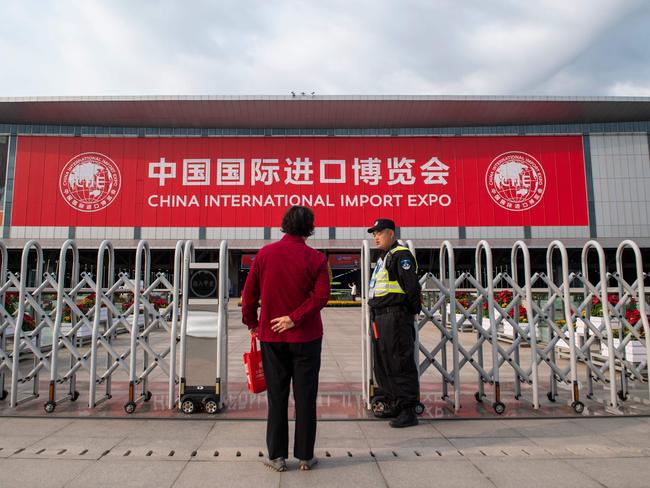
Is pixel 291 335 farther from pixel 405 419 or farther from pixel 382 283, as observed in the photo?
pixel 405 419

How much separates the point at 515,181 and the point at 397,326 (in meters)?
32.3

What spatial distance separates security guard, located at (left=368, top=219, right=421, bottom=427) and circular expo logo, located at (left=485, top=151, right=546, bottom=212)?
101 feet

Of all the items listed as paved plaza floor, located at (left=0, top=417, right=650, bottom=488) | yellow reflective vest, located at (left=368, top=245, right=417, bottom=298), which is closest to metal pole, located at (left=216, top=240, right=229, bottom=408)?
paved plaza floor, located at (left=0, top=417, right=650, bottom=488)

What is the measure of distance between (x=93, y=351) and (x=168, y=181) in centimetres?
2994

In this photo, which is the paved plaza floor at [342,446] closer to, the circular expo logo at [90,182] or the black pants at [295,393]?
the black pants at [295,393]

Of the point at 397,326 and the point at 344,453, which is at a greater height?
the point at 397,326

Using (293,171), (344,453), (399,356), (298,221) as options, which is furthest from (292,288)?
(293,171)

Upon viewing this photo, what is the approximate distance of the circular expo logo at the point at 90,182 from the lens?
107 ft

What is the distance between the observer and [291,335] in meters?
3.27

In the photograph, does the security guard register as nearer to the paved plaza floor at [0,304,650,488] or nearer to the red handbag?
the paved plaza floor at [0,304,650,488]

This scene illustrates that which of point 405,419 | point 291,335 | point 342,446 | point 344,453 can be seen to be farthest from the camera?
point 405,419

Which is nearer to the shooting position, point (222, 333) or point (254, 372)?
point (254, 372)

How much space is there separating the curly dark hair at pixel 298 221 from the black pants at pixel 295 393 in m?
0.83

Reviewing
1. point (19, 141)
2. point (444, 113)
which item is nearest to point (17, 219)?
point (19, 141)
